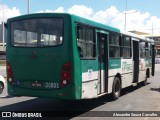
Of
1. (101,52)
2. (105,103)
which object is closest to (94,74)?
(101,52)

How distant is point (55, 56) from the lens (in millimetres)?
9500

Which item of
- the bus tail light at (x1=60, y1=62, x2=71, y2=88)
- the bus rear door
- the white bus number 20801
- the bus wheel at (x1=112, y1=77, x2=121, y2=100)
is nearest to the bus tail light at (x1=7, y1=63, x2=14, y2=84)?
the white bus number 20801

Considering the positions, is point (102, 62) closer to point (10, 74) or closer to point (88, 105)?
point (88, 105)

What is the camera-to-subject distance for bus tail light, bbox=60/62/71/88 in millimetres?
9344

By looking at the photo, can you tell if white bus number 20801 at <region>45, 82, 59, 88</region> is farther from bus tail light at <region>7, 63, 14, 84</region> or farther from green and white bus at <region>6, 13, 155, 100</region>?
bus tail light at <region>7, 63, 14, 84</region>

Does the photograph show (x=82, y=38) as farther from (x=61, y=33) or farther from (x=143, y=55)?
(x=143, y=55)

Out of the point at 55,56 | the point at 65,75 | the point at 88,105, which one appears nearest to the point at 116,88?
the point at 88,105

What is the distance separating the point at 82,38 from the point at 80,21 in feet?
1.64

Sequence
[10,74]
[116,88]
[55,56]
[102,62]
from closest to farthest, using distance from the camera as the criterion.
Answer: [55,56] → [10,74] → [102,62] → [116,88]

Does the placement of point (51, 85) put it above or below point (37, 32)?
below

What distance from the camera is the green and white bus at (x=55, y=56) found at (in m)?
9.40

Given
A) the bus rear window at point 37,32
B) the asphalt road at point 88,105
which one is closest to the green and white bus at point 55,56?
the bus rear window at point 37,32

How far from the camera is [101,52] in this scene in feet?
39.0

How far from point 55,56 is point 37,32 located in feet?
3.42
